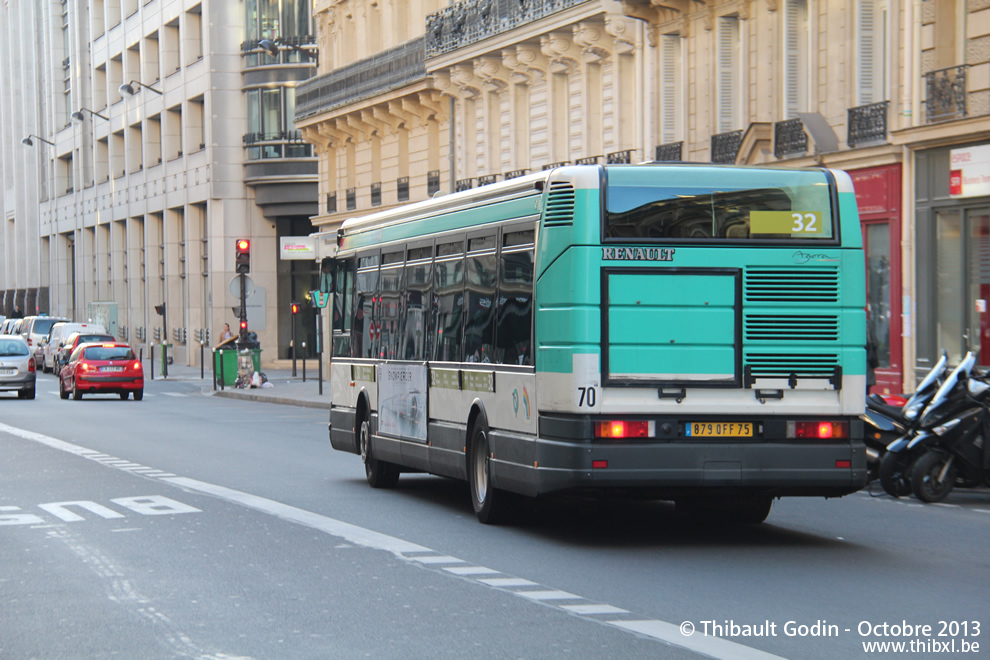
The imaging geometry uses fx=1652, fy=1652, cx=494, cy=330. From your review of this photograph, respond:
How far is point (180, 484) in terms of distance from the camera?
15.9 m

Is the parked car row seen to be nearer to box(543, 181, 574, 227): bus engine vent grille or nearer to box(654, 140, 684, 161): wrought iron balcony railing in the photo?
box(654, 140, 684, 161): wrought iron balcony railing

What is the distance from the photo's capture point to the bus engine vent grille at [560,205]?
1121 cm

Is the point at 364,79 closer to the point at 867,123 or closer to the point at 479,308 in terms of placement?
the point at 867,123

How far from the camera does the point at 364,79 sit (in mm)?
47781

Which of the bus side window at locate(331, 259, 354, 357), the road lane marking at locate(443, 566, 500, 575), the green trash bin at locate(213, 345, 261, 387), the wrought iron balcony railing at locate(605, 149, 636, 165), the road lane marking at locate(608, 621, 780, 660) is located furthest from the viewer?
the green trash bin at locate(213, 345, 261, 387)

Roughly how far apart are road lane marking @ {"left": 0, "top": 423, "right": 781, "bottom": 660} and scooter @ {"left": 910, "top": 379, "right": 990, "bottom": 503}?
5.01 m

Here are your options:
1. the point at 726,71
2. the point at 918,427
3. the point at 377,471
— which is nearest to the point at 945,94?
the point at 726,71

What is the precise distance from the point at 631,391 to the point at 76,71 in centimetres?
8078

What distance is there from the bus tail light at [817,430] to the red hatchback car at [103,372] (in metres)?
29.8

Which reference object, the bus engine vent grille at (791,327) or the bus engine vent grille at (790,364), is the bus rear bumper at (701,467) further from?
the bus engine vent grille at (791,327)

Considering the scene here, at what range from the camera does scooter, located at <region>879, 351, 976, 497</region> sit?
45.9 ft

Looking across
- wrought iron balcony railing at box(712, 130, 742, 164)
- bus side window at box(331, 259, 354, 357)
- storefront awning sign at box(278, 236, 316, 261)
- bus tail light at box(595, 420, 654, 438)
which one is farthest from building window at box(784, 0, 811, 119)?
storefront awning sign at box(278, 236, 316, 261)

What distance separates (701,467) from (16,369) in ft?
99.5

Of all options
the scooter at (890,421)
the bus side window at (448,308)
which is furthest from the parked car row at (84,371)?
the scooter at (890,421)
